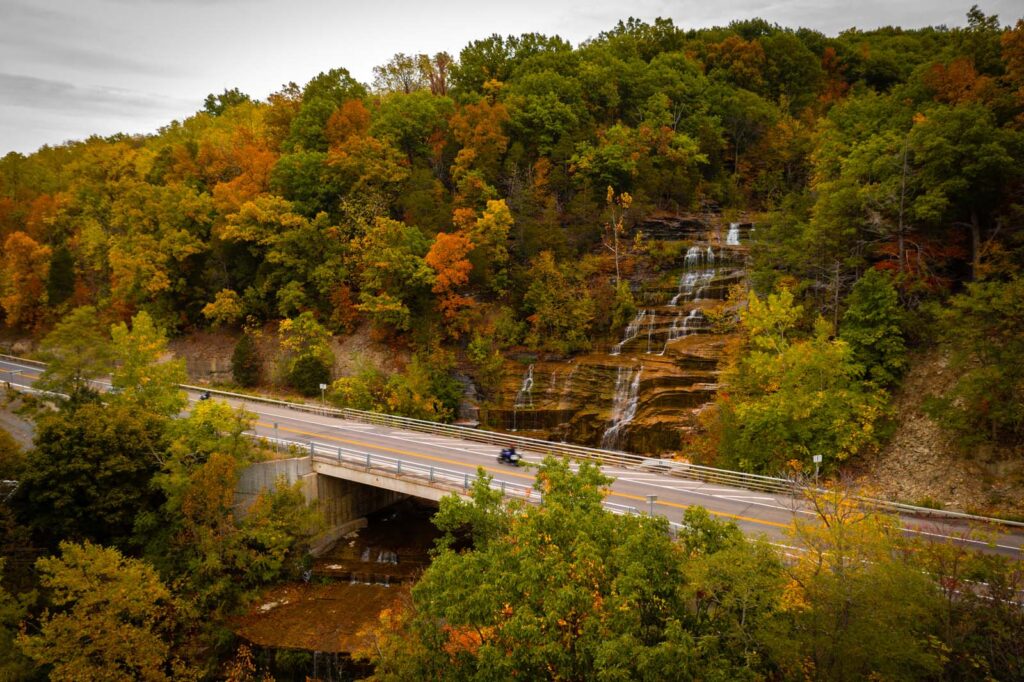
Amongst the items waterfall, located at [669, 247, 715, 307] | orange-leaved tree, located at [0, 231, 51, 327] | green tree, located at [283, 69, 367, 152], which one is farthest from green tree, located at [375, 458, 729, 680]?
orange-leaved tree, located at [0, 231, 51, 327]

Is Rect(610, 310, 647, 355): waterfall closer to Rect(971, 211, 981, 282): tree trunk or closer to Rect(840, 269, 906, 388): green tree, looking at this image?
Rect(840, 269, 906, 388): green tree

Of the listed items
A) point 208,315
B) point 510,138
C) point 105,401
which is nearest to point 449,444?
point 105,401

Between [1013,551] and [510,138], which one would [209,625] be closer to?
[1013,551]

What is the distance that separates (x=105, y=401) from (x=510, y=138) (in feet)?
122

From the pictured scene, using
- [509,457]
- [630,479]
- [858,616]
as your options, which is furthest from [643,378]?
[858,616]

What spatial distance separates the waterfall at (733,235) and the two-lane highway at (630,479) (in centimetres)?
2563

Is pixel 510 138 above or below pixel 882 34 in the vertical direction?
below

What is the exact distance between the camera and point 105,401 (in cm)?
2767

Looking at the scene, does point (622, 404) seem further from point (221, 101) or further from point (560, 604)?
point (221, 101)

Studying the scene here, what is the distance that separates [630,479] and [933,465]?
1224 centimetres

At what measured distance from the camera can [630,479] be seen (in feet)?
83.2

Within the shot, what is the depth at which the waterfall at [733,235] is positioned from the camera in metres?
46.1

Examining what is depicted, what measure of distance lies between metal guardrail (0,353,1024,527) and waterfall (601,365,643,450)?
7.16 feet

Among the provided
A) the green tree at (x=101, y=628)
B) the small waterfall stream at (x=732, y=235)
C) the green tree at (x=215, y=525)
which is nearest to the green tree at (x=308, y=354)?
the green tree at (x=215, y=525)
